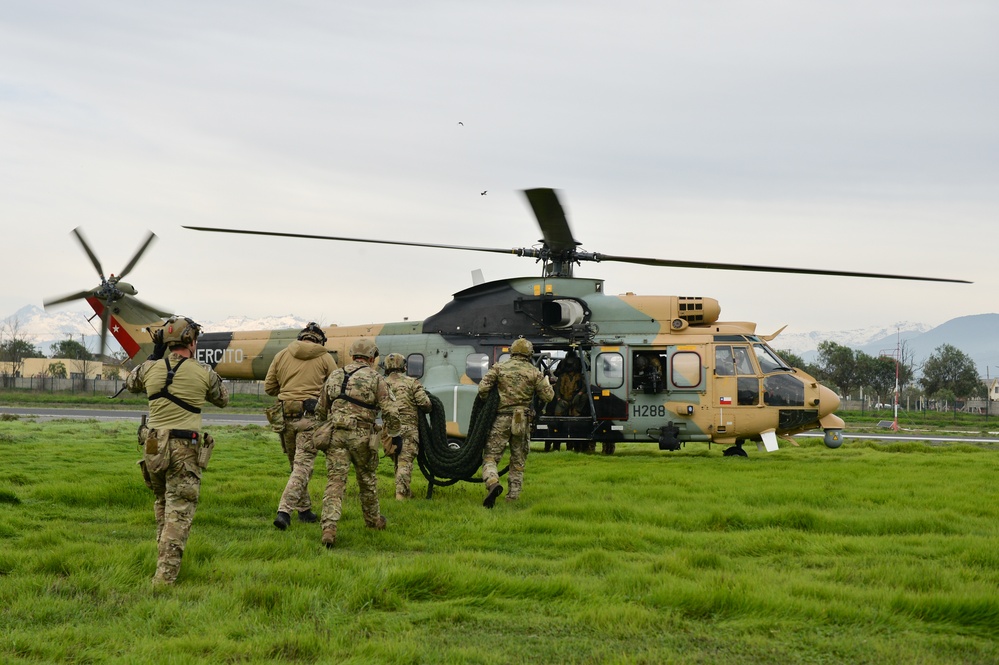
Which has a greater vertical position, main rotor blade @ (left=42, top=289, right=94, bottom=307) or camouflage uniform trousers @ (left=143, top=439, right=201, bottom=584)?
main rotor blade @ (left=42, top=289, right=94, bottom=307)

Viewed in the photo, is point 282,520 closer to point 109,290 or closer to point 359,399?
point 359,399

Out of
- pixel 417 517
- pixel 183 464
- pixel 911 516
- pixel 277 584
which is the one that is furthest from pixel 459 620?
pixel 911 516

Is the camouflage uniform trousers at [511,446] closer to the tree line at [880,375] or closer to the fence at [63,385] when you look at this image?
the fence at [63,385]

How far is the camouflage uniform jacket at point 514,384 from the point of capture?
10508 millimetres

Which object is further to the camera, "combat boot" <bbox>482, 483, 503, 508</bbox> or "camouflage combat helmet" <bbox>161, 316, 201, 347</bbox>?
"combat boot" <bbox>482, 483, 503, 508</bbox>

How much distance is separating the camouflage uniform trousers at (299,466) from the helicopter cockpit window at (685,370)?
8157 millimetres

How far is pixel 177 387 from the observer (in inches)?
259

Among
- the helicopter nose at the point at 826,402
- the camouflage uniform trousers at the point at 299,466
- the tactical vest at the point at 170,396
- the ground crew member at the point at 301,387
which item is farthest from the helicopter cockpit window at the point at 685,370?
the tactical vest at the point at 170,396

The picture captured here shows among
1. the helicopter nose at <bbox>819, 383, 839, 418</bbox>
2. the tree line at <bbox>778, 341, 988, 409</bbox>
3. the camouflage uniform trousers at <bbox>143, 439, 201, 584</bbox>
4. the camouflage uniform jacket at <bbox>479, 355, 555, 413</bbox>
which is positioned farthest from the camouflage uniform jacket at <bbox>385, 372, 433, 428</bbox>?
the tree line at <bbox>778, 341, 988, 409</bbox>

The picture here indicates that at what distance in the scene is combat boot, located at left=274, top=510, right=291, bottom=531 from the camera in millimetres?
8172

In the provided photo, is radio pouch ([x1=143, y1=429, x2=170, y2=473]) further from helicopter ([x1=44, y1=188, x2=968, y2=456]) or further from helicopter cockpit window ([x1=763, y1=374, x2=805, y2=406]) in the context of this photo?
helicopter cockpit window ([x1=763, y1=374, x2=805, y2=406])

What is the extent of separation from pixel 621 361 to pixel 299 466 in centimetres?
816

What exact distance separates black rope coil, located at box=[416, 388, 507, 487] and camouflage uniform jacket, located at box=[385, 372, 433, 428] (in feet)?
0.62

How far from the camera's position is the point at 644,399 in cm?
1546
